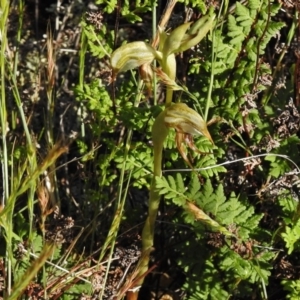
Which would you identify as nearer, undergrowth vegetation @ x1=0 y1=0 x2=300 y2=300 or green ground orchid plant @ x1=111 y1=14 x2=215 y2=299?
green ground orchid plant @ x1=111 y1=14 x2=215 y2=299

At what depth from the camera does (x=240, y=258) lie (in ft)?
6.01

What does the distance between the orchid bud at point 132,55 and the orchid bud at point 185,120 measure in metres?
0.13

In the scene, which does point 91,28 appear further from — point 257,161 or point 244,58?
point 257,161

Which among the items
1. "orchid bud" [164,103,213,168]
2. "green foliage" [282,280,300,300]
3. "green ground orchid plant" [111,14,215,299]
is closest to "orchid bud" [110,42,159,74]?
"green ground orchid plant" [111,14,215,299]

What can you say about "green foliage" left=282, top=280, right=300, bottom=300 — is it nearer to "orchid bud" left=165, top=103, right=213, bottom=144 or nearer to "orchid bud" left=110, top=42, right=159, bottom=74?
"orchid bud" left=165, top=103, right=213, bottom=144

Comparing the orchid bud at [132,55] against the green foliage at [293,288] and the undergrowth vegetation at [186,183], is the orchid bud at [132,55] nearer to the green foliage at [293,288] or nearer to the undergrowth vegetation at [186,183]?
the undergrowth vegetation at [186,183]

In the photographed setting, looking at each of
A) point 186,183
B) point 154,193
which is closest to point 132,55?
point 154,193

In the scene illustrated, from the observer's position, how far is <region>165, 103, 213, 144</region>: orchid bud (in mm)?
1528

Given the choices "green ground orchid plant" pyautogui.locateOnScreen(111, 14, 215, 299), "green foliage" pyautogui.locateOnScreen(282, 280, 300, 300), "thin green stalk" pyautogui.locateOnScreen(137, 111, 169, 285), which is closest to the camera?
"green ground orchid plant" pyautogui.locateOnScreen(111, 14, 215, 299)

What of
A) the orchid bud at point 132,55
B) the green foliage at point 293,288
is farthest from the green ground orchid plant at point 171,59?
the green foliage at point 293,288

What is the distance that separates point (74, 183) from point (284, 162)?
3.22ft

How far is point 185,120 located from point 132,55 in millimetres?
194

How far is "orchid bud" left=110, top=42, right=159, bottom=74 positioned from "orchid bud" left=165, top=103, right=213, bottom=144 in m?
0.13

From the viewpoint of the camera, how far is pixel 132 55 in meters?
1.52
